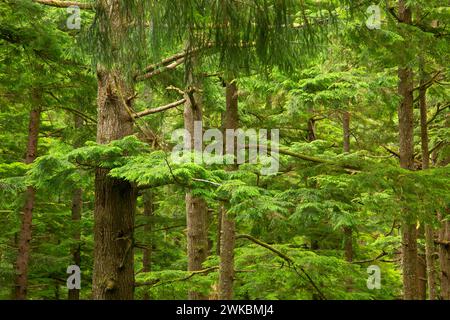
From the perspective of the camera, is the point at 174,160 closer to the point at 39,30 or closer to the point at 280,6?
the point at 280,6

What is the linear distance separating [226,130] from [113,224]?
327cm

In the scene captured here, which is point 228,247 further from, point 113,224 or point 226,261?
point 113,224

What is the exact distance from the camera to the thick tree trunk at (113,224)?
5785mm

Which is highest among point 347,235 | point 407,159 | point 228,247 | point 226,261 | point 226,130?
point 226,130

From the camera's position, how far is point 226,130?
333 inches

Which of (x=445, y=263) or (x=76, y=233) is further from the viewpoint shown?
(x=76, y=233)

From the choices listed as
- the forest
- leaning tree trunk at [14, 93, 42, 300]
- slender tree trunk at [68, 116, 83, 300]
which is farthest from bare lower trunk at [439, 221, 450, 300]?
leaning tree trunk at [14, 93, 42, 300]

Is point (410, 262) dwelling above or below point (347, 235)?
below

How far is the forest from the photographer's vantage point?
15.3ft

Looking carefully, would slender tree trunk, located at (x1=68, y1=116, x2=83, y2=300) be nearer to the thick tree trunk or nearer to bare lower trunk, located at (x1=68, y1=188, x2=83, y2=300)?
bare lower trunk, located at (x1=68, y1=188, x2=83, y2=300)

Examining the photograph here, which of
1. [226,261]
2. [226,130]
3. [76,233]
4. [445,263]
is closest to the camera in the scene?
[226,261]

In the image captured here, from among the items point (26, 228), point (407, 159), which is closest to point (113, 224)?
point (407, 159)
